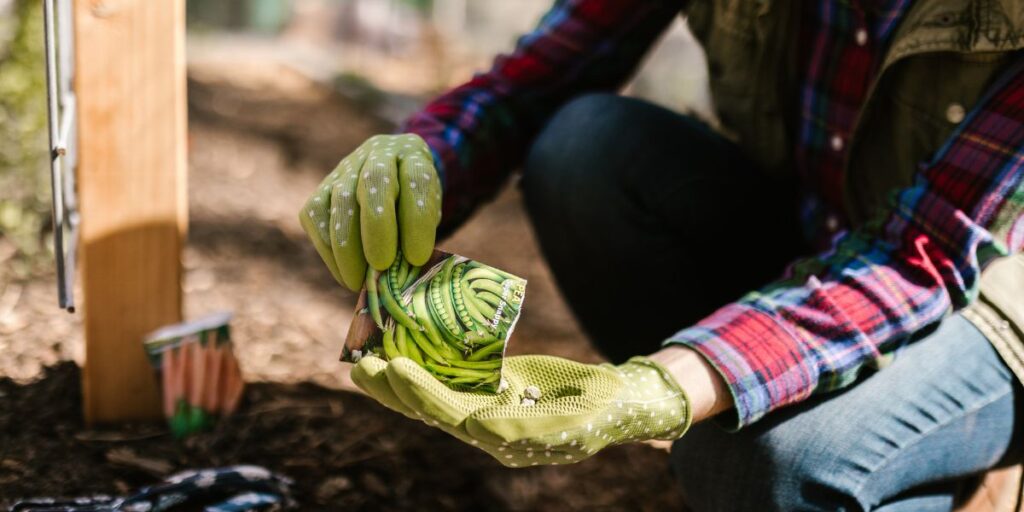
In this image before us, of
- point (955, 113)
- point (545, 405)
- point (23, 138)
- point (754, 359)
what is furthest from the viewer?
point (23, 138)

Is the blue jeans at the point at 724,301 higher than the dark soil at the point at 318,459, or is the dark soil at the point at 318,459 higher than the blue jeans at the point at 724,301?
the blue jeans at the point at 724,301

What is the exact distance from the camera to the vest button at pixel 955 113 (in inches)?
44.6

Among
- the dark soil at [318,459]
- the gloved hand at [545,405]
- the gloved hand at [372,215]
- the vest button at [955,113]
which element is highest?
the vest button at [955,113]

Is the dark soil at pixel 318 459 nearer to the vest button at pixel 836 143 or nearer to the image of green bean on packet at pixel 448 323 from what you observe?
the image of green bean on packet at pixel 448 323

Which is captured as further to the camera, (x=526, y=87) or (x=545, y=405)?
(x=526, y=87)

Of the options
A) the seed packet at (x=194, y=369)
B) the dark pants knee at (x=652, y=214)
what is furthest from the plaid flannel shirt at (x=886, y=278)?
the seed packet at (x=194, y=369)

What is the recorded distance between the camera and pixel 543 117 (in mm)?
1598

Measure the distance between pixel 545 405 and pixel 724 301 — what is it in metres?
0.66

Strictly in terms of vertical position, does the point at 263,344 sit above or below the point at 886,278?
below

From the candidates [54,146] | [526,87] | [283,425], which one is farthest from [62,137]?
[526,87]

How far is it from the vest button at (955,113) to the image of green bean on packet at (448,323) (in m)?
0.60

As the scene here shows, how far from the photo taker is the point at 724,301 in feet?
4.85

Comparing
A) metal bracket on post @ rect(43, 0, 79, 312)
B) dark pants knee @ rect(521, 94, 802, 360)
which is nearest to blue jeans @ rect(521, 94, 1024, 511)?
dark pants knee @ rect(521, 94, 802, 360)

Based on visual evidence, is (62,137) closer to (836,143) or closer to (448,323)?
(448,323)
